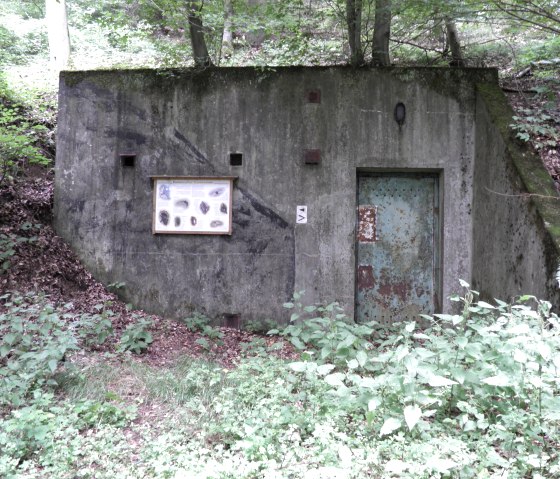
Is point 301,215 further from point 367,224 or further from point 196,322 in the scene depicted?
point 196,322

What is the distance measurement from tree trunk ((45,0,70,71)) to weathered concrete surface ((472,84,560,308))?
1142 centimetres

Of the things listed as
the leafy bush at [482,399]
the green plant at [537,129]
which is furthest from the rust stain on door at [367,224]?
the leafy bush at [482,399]

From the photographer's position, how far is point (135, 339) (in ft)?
17.6

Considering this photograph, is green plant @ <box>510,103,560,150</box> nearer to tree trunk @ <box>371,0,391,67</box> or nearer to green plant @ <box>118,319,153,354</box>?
tree trunk @ <box>371,0,391,67</box>

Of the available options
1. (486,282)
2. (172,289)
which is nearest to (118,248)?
(172,289)

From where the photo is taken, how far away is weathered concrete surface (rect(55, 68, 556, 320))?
6449mm

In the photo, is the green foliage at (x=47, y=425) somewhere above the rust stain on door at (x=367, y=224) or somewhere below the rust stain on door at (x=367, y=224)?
below

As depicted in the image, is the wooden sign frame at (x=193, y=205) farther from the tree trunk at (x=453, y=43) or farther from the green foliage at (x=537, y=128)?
the tree trunk at (x=453, y=43)

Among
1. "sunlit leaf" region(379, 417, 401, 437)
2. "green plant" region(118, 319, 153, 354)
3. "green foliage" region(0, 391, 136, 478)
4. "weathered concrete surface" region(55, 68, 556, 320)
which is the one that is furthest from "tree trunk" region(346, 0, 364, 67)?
"green foliage" region(0, 391, 136, 478)

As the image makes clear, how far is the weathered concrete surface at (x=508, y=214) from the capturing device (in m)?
4.60

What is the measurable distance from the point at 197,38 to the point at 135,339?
435cm

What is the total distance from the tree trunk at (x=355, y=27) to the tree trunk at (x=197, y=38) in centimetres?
210

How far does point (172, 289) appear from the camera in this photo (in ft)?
21.8

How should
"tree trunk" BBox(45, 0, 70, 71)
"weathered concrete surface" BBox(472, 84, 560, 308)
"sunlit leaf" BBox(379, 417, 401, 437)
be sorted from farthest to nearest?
1. "tree trunk" BBox(45, 0, 70, 71)
2. "weathered concrete surface" BBox(472, 84, 560, 308)
3. "sunlit leaf" BBox(379, 417, 401, 437)
